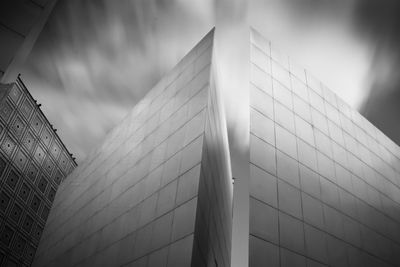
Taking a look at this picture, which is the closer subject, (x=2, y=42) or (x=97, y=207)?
(x=2, y=42)

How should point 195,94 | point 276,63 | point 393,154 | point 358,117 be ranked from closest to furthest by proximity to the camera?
1. point 195,94
2. point 276,63
3. point 358,117
4. point 393,154

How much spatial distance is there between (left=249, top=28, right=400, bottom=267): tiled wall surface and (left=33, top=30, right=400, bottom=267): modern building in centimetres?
5

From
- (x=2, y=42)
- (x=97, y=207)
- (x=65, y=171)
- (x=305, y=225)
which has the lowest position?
(x=2, y=42)

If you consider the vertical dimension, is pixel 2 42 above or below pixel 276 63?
below

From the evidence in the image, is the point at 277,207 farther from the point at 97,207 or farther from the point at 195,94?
the point at 97,207

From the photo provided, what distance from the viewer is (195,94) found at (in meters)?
14.6

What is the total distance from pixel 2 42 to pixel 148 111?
1364 cm

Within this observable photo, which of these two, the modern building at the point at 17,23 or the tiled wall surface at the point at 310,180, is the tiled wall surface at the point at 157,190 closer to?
the tiled wall surface at the point at 310,180

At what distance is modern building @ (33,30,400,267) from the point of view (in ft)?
37.9

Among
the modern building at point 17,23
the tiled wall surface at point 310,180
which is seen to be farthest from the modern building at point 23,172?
the modern building at point 17,23

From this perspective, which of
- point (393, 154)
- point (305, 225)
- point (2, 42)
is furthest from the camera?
point (393, 154)

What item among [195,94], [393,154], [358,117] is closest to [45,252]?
[195,94]

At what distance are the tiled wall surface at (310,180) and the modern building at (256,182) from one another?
0.05m

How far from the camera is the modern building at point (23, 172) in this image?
33094 mm
